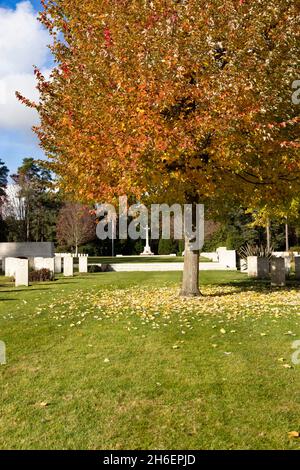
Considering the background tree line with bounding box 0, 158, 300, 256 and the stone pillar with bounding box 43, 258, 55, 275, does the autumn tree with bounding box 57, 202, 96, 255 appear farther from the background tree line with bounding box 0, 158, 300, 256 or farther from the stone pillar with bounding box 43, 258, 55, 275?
the stone pillar with bounding box 43, 258, 55, 275

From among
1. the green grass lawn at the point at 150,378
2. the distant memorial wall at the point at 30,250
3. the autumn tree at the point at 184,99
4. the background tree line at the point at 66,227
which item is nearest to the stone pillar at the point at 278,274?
the autumn tree at the point at 184,99

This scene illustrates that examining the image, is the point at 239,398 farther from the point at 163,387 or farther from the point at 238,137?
the point at 238,137

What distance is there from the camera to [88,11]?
1224 centimetres

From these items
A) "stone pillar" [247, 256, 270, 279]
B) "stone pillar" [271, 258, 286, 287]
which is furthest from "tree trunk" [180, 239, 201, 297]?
"stone pillar" [247, 256, 270, 279]

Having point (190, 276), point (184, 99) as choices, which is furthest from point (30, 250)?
point (184, 99)

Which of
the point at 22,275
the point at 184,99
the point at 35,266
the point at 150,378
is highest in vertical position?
the point at 184,99

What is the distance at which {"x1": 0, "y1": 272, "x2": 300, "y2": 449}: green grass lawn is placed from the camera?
4035 millimetres

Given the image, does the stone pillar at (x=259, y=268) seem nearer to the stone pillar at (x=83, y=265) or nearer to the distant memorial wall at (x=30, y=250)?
the stone pillar at (x=83, y=265)

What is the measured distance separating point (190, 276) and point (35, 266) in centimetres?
1253

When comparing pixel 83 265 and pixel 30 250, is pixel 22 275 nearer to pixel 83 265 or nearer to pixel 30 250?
pixel 83 265

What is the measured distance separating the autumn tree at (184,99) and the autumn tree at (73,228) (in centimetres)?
4078

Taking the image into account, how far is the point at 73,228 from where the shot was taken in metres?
52.9

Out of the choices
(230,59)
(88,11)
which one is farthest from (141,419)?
(88,11)

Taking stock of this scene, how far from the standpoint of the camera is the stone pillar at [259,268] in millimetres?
20766
